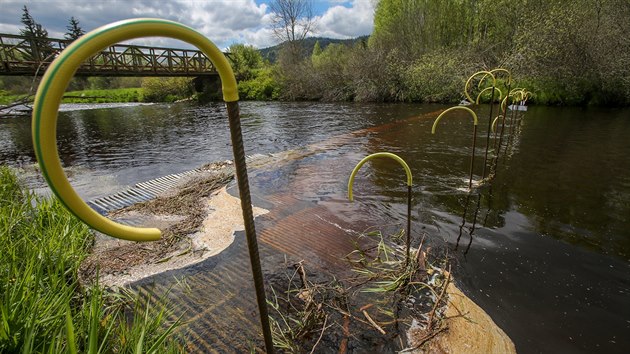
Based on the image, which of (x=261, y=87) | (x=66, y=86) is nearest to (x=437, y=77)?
(x=261, y=87)

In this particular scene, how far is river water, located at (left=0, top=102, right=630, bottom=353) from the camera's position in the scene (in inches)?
123

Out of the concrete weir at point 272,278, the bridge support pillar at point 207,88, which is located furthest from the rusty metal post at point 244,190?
the bridge support pillar at point 207,88

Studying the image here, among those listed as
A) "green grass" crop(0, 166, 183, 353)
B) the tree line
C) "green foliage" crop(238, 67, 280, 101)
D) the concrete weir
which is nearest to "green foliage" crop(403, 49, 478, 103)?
the tree line

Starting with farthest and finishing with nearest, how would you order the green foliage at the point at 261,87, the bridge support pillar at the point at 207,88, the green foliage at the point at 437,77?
the bridge support pillar at the point at 207,88 < the green foliage at the point at 261,87 < the green foliage at the point at 437,77

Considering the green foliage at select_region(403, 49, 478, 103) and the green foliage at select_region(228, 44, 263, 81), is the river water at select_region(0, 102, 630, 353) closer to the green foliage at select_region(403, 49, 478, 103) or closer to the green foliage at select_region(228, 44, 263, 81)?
the green foliage at select_region(403, 49, 478, 103)

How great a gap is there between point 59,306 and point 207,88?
32802mm

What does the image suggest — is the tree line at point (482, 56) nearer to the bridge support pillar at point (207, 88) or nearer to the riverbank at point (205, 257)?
the bridge support pillar at point (207, 88)

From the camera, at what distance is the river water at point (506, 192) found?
123 inches

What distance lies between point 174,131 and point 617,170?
15.9 meters

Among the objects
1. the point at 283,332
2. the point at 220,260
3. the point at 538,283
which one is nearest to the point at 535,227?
the point at 538,283

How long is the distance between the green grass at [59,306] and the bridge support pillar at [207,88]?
2946 centimetres

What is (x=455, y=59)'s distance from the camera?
20.4 m

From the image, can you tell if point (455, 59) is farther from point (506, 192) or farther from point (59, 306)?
point (59, 306)

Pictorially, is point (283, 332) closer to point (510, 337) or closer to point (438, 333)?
point (438, 333)
